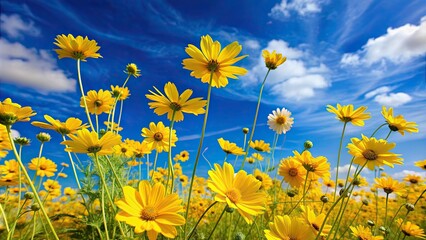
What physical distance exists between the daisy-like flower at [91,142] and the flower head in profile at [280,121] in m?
1.64

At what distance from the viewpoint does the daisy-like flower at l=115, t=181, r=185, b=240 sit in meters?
0.91

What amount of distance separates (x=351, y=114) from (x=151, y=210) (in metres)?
1.21

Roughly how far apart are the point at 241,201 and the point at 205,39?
0.61 metres

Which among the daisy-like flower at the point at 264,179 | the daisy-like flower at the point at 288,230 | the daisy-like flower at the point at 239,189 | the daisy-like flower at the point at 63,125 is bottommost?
the daisy-like flower at the point at 288,230

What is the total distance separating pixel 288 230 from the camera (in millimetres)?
1246

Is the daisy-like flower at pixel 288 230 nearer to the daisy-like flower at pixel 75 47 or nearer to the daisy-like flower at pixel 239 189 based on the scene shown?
the daisy-like flower at pixel 239 189

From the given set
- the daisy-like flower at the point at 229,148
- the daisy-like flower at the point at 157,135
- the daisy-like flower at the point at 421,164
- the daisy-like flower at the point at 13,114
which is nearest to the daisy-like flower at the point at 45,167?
the daisy-like flower at the point at 157,135

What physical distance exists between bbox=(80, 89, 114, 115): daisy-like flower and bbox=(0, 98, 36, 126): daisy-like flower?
855 millimetres

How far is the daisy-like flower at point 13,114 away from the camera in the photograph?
3.51 ft

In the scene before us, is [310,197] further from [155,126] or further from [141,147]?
[155,126]

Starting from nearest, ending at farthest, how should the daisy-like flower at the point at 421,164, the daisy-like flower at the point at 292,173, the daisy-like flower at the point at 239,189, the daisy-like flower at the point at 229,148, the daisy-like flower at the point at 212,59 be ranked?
the daisy-like flower at the point at 239,189, the daisy-like flower at the point at 212,59, the daisy-like flower at the point at 292,173, the daisy-like flower at the point at 229,148, the daisy-like flower at the point at 421,164

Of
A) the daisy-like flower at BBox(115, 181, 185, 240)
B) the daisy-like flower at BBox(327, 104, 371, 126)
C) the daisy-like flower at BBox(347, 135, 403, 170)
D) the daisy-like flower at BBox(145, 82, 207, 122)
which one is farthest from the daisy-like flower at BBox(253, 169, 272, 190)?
the daisy-like flower at BBox(115, 181, 185, 240)

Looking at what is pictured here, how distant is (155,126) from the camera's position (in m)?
1.81

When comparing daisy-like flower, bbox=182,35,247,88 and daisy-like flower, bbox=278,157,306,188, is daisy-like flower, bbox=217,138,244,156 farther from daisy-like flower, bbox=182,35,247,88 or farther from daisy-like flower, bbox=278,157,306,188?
daisy-like flower, bbox=182,35,247,88
